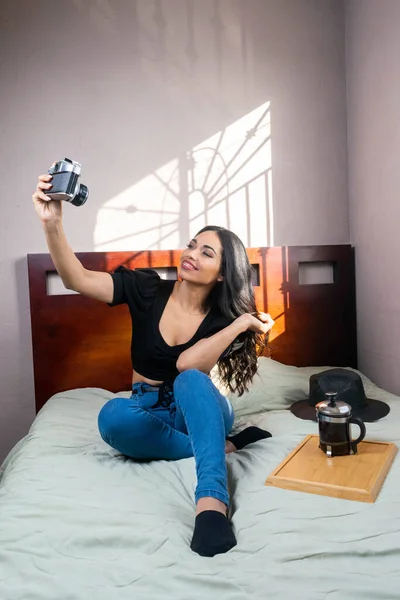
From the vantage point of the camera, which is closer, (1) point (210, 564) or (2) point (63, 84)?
(1) point (210, 564)

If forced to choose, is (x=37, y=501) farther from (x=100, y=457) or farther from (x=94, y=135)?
(x=94, y=135)

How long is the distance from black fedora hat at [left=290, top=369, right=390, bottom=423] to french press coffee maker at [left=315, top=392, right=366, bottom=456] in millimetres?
402

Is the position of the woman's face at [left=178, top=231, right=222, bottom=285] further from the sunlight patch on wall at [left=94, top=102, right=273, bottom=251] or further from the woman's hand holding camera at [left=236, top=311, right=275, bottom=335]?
the sunlight patch on wall at [left=94, top=102, right=273, bottom=251]

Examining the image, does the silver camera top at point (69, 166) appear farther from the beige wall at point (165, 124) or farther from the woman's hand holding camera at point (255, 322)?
the beige wall at point (165, 124)

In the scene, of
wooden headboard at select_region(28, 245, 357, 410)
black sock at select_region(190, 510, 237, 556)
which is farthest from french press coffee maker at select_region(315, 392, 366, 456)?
wooden headboard at select_region(28, 245, 357, 410)

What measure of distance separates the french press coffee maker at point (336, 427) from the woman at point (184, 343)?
0.27 meters

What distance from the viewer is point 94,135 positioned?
2301mm

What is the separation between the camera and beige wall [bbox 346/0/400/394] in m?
2.15

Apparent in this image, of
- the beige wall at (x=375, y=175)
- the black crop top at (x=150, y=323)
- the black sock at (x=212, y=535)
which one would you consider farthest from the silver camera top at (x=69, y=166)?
the beige wall at (x=375, y=175)

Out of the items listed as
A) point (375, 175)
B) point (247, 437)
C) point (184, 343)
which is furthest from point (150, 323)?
point (375, 175)

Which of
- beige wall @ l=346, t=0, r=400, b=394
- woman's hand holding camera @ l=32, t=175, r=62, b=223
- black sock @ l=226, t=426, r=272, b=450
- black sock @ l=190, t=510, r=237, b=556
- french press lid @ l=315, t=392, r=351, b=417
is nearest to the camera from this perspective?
black sock @ l=190, t=510, r=237, b=556

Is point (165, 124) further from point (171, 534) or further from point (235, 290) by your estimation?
point (171, 534)

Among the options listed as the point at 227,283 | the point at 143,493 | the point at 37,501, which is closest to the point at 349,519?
the point at 143,493

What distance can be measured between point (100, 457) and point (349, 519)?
29.0 inches
